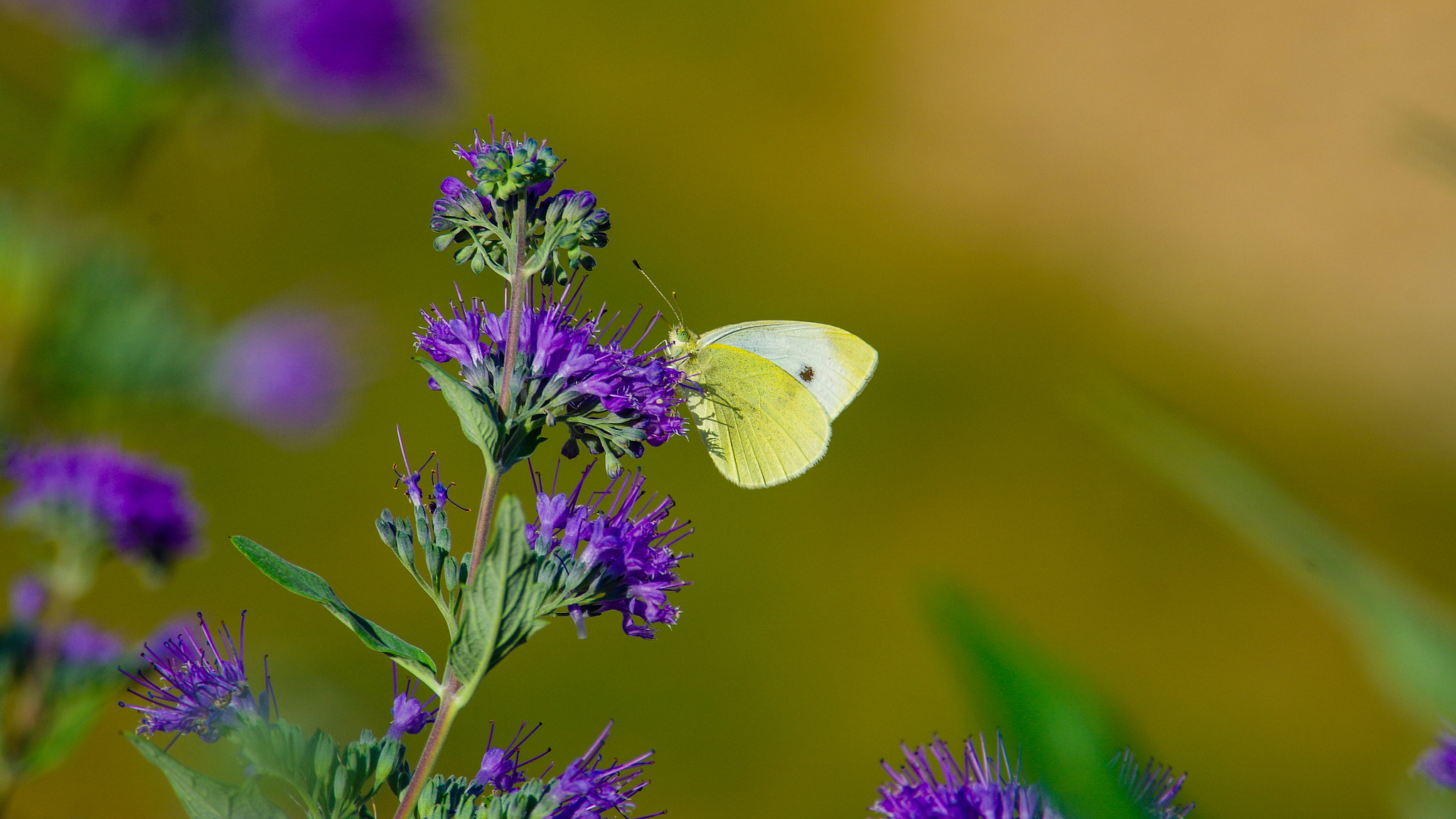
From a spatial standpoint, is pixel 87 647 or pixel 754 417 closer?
pixel 87 647

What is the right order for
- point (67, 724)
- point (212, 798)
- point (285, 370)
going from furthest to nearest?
1. point (285, 370)
2. point (67, 724)
3. point (212, 798)

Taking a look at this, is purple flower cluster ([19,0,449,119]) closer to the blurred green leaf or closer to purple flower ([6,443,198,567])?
purple flower ([6,443,198,567])

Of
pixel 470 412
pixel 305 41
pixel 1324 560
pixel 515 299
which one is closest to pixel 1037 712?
pixel 1324 560

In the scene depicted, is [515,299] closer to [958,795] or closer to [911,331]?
[958,795]

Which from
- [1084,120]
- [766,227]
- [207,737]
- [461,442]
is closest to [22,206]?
[207,737]

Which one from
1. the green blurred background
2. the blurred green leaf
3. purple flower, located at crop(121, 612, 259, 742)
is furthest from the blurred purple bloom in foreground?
the blurred green leaf

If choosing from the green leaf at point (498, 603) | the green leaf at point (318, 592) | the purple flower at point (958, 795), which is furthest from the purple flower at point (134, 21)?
the purple flower at point (958, 795)

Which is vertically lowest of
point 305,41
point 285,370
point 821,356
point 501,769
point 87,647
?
point 501,769
